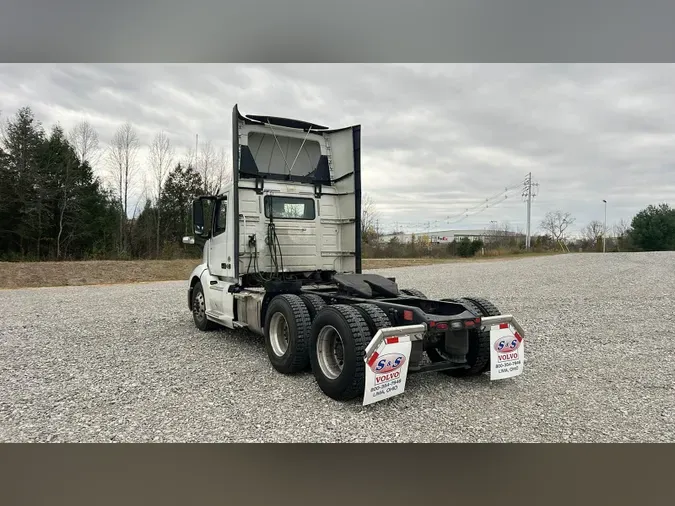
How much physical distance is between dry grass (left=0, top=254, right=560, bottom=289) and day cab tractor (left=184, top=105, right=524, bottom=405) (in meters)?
14.9

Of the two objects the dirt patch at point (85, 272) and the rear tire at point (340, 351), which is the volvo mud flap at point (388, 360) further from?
the dirt patch at point (85, 272)

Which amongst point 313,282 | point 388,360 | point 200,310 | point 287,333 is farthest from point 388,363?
point 200,310

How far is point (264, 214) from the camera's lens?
23.2ft

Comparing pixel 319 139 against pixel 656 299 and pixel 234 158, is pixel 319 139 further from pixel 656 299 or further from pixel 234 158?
pixel 656 299

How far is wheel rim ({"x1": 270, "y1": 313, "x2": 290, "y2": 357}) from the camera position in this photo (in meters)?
5.83

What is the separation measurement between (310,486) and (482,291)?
11794 millimetres

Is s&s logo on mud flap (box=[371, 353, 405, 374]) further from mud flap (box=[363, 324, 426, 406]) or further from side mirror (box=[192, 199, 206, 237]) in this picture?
side mirror (box=[192, 199, 206, 237])

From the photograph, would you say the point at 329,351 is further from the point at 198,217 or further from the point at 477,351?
the point at 198,217

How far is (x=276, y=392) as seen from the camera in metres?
4.95

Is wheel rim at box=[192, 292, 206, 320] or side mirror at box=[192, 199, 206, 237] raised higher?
side mirror at box=[192, 199, 206, 237]

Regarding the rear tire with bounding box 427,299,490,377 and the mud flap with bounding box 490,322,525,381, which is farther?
the rear tire with bounding box 427,299,490,377

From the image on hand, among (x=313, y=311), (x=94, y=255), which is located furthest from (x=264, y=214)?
(x=94, y=255)

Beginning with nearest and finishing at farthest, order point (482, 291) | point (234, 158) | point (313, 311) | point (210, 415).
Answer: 1. point (210, 415)
2. point (313, 311)
3. point (234, 158)
4. point (482, 291)

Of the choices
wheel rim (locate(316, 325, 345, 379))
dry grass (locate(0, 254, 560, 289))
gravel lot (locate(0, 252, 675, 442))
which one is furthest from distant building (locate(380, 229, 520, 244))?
wheel rim (locate(316, 325, 345, 379))
